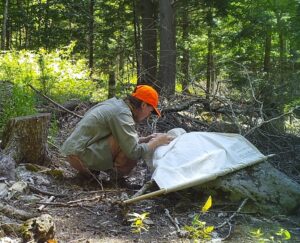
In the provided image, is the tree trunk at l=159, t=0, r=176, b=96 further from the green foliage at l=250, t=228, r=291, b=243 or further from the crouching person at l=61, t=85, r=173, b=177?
the green foliage at l=250, t=228, r=291, b=243

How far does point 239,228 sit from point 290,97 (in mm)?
3289

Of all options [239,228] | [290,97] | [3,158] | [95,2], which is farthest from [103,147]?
[95,2]

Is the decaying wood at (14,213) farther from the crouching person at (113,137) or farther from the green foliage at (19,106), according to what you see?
the green foliage at (19,106)

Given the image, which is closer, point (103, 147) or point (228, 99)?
point (103, 147)

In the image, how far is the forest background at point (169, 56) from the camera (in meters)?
6.32

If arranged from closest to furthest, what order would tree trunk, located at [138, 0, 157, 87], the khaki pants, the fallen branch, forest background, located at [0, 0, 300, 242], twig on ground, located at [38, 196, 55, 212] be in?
1. the fallen branch
2. twig on ground, located at [38, 196, 55, 212]
3. the khaki pants
4. forest background, located at [0, 0, 300, 242]
5. tree trunk, located at [138, 0, 157, 87]

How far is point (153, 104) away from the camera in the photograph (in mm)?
4449

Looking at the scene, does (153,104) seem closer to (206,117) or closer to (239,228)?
(239,228)

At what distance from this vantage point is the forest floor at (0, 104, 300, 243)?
3.30 metres

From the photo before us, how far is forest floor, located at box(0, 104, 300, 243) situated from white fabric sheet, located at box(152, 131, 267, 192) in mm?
279

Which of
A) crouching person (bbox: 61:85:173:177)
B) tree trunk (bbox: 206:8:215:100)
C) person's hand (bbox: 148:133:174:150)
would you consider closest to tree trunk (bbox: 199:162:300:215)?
person's hand (bbox: 148:133:174:150)

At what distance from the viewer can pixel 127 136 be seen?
430 cm

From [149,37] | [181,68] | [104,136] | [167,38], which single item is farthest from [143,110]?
[149,37]

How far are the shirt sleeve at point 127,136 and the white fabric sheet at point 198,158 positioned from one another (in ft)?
0.57
